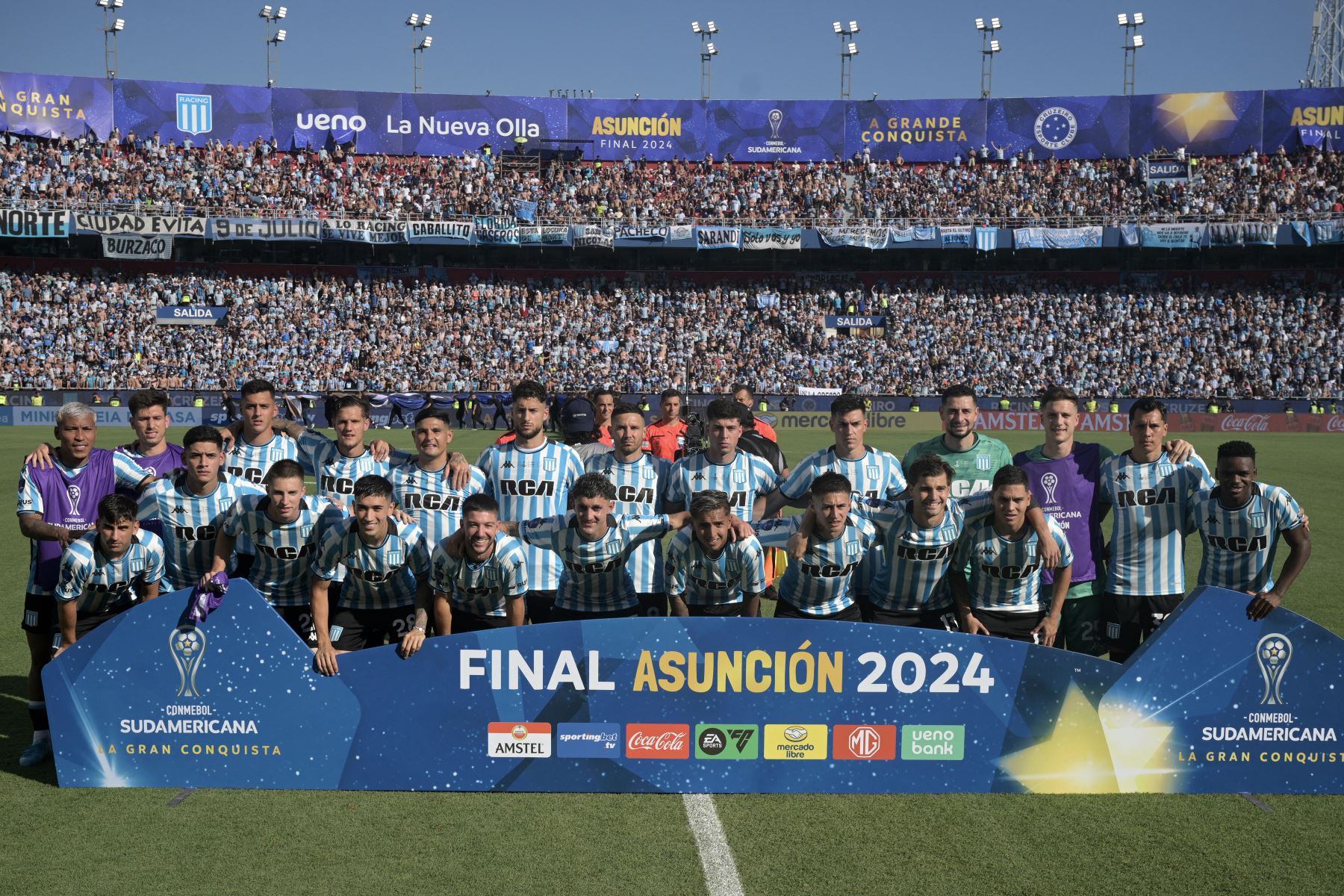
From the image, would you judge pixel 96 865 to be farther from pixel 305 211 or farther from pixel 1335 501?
pixel 305 211

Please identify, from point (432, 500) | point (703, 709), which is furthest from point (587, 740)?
point (432, 500)

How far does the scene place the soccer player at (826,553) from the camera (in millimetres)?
5781

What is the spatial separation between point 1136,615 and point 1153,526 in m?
0.56

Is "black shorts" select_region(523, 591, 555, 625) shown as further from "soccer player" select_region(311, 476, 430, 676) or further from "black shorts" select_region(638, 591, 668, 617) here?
"soccer player" select_region(311, 476, 430, 676)

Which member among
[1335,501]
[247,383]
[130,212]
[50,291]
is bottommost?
[1335,501]

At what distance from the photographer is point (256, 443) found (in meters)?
7.21

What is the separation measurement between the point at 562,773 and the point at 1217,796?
140 inches

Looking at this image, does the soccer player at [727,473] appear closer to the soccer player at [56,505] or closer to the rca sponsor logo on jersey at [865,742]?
the rca sponsor logo on jersey at [865,742]

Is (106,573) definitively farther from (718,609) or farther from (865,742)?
(865,742)

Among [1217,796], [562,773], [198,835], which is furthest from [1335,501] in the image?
[198,835]

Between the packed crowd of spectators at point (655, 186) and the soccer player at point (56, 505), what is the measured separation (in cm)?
3570

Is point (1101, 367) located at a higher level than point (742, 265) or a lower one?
lower

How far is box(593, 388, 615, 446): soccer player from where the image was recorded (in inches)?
388

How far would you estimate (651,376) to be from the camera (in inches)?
1539
